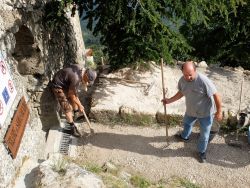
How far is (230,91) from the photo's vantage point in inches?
321

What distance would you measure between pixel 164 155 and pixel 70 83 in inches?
83.1

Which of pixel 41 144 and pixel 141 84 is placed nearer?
pixel 41 144

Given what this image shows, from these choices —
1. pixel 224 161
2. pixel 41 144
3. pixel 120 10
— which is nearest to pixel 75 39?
pixel 120 10

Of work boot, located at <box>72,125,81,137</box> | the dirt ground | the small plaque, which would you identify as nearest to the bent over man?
the dirt ground

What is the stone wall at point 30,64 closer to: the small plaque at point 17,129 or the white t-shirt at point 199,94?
the small plaque at point 17,129

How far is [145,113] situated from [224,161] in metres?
1.79

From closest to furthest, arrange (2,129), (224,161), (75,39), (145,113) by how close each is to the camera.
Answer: (2,129), (224,161), (145,113), (75,39)

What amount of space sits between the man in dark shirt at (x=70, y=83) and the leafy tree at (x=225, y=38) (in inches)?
162

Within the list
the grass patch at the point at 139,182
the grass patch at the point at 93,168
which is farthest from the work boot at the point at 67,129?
the grass patch at the point at 139,182

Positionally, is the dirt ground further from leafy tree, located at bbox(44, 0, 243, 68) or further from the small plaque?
leafy tree, located at bbox(44, 0, 243, 68)

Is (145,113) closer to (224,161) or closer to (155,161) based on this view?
(155,161)

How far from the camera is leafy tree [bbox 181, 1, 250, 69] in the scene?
31.9 feet

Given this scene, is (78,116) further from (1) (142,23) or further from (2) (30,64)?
(1) (142,23)

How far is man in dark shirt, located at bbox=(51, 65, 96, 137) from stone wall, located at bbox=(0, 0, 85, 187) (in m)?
→ 0.39
